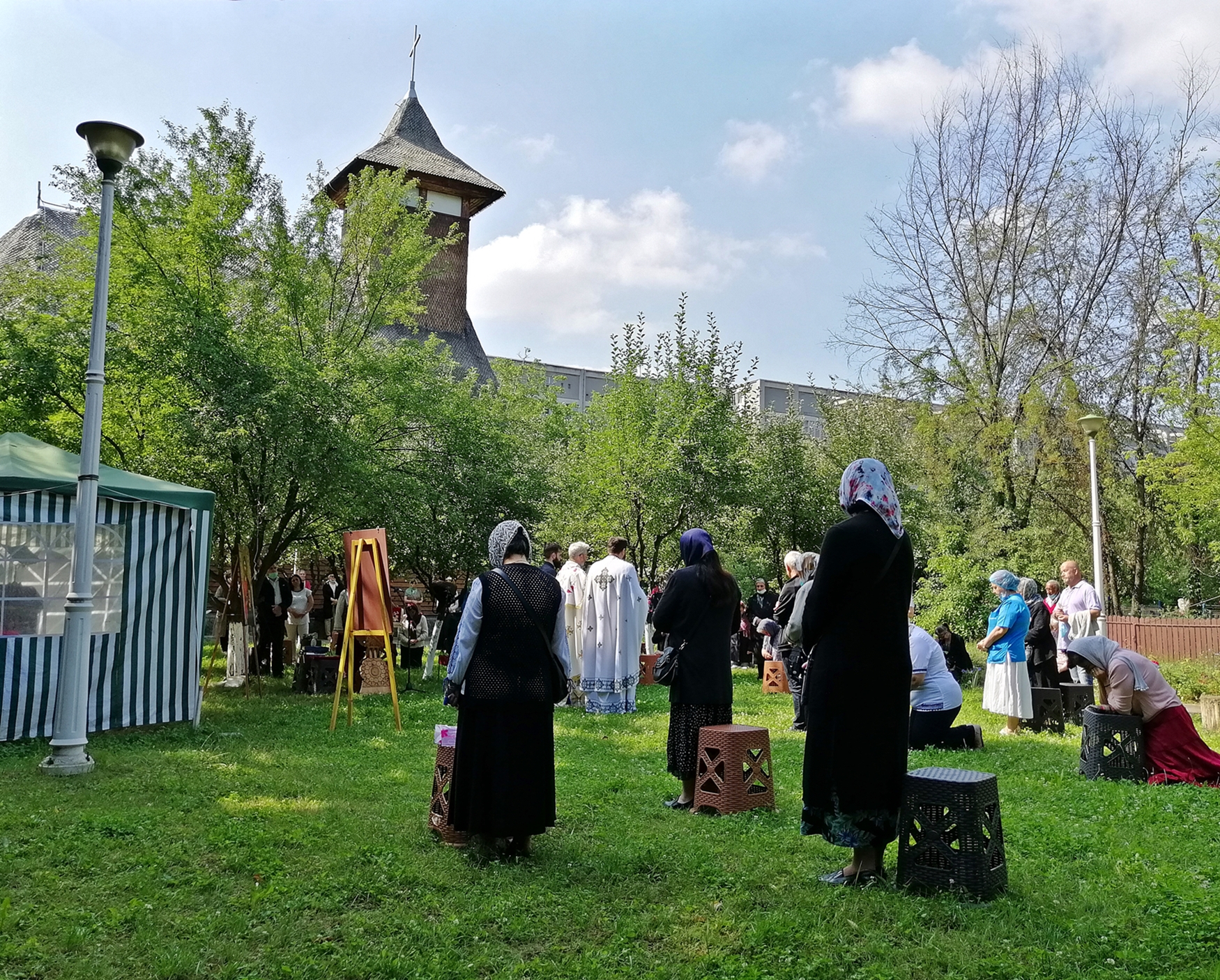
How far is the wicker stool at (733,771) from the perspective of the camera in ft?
21.9

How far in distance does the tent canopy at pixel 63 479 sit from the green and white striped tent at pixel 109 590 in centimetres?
1

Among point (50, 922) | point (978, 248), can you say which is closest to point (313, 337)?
point (50, 922)

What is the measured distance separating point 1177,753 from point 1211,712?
14.8 feet

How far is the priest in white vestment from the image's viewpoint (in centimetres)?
1172

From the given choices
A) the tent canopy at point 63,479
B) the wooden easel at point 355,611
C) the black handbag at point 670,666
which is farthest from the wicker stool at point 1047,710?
the tent canopy at point 63,479

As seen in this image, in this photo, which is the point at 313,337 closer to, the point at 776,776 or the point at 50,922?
the point at 776,776

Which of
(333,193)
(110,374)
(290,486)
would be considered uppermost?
(333,193)

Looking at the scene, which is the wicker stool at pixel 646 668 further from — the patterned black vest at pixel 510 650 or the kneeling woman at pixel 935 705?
the patterned black vest at pixel 510 650

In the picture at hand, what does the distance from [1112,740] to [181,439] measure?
11.6 metres

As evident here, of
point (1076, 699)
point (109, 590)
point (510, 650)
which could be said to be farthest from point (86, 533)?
point (1076, 699)

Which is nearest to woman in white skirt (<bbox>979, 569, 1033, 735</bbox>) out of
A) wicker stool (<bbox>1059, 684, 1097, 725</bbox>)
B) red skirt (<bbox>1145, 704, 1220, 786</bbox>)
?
wicker stool (<bbox>1059, 684, 1097, 725</bbox>)

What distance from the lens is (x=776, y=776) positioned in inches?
317

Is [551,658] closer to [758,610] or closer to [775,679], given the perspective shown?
[775,679]

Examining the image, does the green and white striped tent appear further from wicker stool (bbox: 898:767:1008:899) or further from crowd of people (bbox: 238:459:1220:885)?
wicker stool (bbox: 898:767:1008:899)
